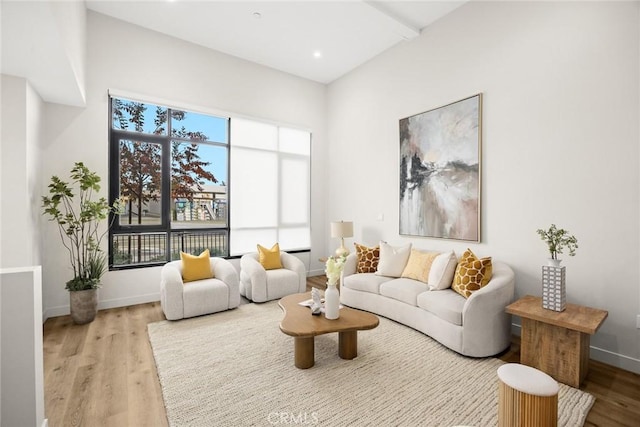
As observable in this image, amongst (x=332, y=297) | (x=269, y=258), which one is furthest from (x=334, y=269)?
(x=269, y=258)

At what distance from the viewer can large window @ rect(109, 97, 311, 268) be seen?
4359 mm

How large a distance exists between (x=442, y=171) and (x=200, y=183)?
12.3ft

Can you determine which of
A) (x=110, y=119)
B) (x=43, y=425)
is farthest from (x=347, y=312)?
(x=110, y=119)

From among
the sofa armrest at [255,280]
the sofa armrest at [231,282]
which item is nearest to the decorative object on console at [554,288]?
the sofa armrest at [255,280]

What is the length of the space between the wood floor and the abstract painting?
154 cm

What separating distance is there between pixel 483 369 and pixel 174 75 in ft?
17.7

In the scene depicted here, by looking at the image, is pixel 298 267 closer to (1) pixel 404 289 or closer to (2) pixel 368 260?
(2) pixel 368 260

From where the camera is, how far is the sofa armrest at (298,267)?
468 centimetres

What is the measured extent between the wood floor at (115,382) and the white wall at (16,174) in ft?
3.30

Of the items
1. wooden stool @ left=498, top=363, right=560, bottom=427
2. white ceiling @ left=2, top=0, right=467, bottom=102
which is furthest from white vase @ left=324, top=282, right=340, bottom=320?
white ceiling @ left=2, top=0, right=467, bottom=102

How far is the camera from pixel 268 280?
439cm

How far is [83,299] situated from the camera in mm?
3561

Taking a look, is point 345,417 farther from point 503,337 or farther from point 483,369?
point 503,337

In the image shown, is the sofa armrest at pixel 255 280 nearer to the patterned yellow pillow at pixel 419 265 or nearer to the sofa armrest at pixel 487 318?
the patterned yellow pillow at pixel 419 265
